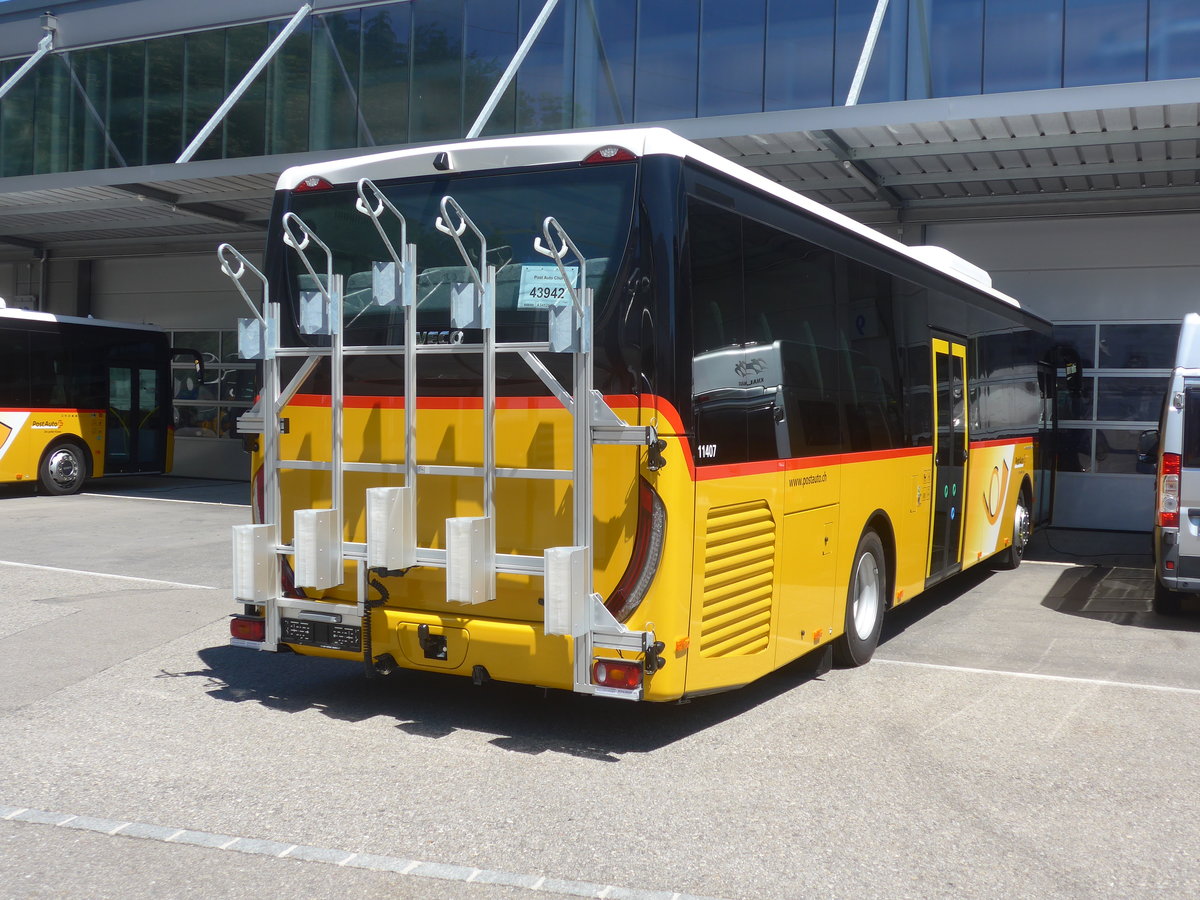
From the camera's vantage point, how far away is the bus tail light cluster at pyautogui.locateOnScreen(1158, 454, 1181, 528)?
31.4 ft

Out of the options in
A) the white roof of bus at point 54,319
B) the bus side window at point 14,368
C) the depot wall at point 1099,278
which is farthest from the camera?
the white roof of bus at point 54,319

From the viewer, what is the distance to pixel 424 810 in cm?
494

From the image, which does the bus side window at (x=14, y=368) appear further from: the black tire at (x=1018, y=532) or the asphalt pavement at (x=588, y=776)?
the black tire at (x=1018, y=532)

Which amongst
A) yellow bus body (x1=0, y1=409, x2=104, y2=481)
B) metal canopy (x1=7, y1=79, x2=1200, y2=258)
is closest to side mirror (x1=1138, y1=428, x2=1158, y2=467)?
metal canopy (x1=7, y1=79, x2=1200, y2=258)

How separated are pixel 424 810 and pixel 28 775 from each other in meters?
1.88

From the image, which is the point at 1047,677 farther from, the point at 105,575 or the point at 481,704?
the point at 105,575

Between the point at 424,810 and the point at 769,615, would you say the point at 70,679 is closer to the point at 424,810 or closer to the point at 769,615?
the point at 424,810

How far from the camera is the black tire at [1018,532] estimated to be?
12891mm

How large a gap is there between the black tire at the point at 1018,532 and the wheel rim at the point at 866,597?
5.12 metres

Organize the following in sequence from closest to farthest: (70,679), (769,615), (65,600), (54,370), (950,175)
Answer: (769,615) → (70,679) → (65,600) → (950,175) → (54,370)

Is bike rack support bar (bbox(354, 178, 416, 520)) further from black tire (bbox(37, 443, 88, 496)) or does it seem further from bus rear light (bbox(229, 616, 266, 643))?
black tire (bbox(37, 443, 88, 496))

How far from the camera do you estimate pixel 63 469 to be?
67.0 feet

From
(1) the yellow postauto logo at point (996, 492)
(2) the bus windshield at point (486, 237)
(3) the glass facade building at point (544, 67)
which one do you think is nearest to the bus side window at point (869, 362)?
(2) the bus windshield at point (486, 237)

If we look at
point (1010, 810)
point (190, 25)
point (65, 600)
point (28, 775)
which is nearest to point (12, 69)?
point (190, 25)
